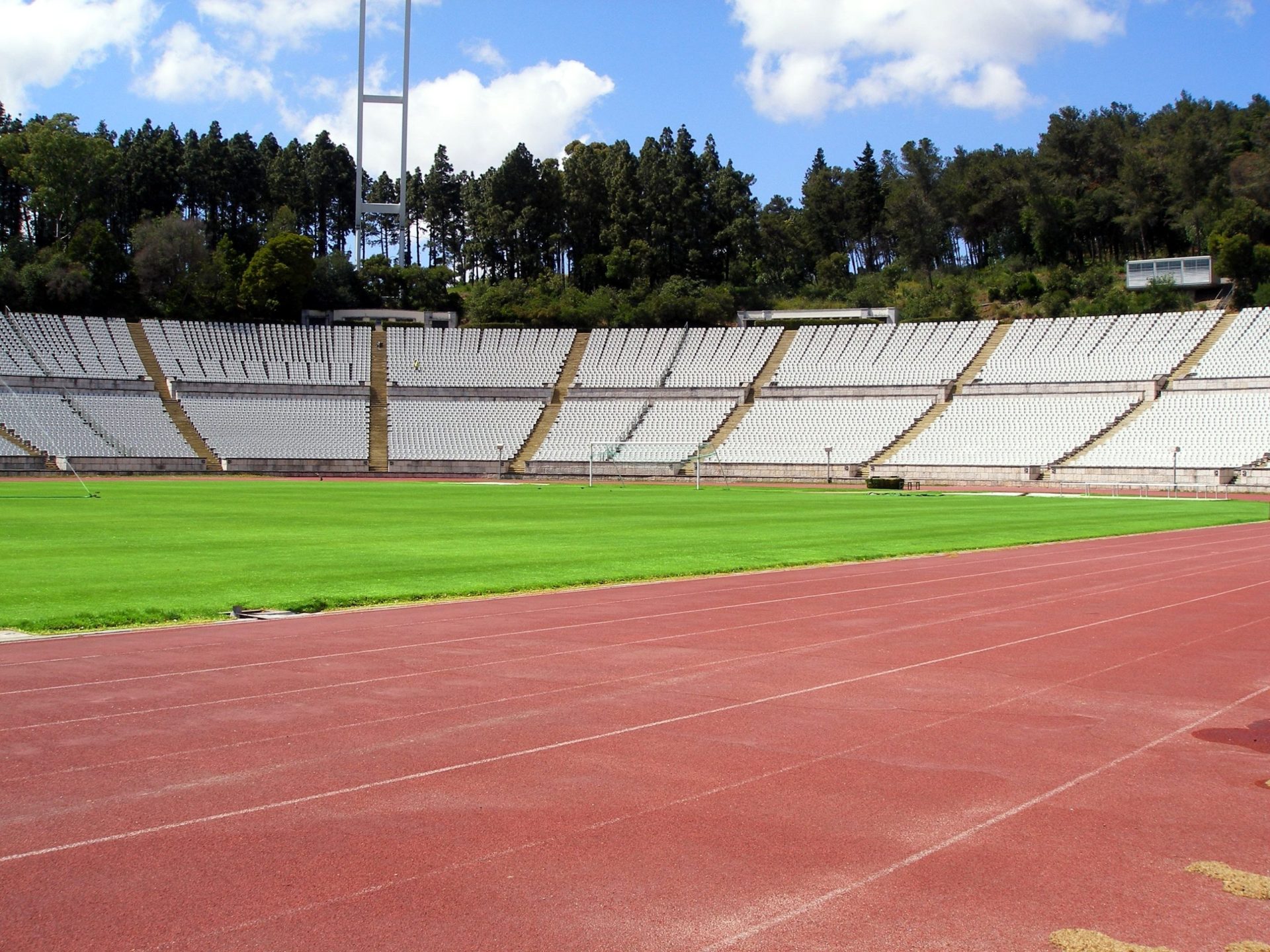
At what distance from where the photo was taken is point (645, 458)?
74.1 m

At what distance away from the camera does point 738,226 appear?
359 ft

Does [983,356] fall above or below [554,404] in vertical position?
above

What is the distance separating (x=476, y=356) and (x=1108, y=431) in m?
48.2

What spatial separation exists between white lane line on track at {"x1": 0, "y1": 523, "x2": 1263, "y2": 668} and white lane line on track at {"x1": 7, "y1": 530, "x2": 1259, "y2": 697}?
1.04m

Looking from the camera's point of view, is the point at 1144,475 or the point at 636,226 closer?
the point at 1144,475

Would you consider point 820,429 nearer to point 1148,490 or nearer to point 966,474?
point 966,474

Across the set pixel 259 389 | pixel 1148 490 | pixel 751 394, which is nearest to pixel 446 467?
pixel 259 389

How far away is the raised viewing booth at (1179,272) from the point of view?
276ft

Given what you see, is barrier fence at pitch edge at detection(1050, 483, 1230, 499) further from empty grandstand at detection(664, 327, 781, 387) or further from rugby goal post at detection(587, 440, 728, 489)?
empty grandstand at detection(664, 327, 781, 387)

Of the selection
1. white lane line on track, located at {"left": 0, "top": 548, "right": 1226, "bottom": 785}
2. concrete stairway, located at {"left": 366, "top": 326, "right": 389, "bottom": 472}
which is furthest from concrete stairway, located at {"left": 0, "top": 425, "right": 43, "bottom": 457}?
white lane line on track, located at {"left": 0, "top": 548, "right": 1226, "bottom": 785}

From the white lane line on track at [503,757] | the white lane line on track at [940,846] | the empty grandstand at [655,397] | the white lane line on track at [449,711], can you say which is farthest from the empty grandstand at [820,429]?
the white lane line on track at [940,846]

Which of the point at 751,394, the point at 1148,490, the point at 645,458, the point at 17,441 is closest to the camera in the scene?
the point at 1148,490

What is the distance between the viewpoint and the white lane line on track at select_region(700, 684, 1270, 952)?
4.74m

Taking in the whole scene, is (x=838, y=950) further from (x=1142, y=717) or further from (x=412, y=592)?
(x=412, y=592)
